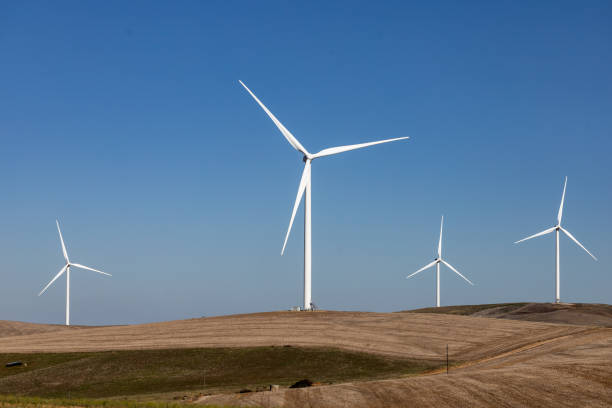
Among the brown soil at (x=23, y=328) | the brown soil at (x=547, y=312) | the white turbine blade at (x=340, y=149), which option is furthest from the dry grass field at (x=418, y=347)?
the brown soil at (x=23, y=328)

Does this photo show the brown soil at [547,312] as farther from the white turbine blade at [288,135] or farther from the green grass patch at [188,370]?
the green grass patch at [188,370]

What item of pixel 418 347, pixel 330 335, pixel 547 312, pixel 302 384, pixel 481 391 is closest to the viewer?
pixel 481 391

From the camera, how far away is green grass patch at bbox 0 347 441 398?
5369cm

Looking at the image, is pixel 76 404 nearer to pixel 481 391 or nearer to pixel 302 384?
pixel 302 384

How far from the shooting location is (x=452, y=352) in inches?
2429

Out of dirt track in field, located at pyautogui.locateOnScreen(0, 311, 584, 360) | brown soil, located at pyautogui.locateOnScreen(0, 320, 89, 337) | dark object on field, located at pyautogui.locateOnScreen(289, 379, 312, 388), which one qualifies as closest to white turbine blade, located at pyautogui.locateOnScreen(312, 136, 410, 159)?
dirt track in field, located at pyautogui.locateOnScreen(0, 311, 584, 360)

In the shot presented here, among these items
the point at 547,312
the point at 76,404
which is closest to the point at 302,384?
the point at 76,404

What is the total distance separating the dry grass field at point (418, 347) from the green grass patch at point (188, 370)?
1.34 metres

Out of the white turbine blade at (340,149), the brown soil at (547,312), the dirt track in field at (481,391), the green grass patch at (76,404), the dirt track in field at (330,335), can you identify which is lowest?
the green grass patch at (76,404)

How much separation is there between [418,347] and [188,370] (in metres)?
20.5

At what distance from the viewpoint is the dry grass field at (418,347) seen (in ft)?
129

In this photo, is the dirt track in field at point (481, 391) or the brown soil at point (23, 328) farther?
the brown soil at point (23, 328)

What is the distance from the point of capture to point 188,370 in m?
60.2

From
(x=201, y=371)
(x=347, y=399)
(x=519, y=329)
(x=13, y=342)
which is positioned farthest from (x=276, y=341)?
(x=13, y=342)
